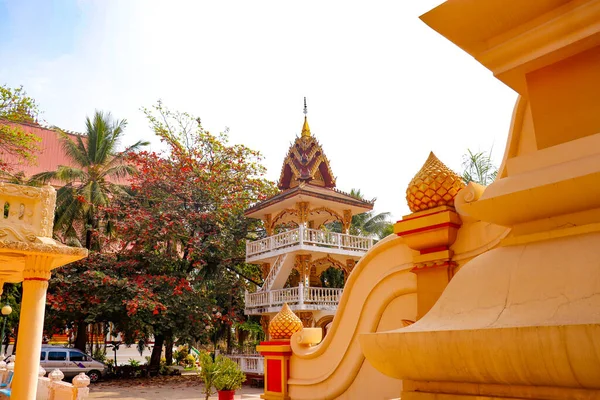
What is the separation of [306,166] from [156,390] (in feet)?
35.9

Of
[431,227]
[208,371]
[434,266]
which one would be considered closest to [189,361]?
[208,371]

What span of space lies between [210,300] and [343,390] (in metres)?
16.4

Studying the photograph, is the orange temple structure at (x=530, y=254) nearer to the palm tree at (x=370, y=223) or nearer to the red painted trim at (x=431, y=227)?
the red painted trim at (x=431, y=227)

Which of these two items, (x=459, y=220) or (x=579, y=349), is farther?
(x=459, y=220)

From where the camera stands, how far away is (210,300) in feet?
67.6

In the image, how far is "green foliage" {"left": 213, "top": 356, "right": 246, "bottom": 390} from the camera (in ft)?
35.1

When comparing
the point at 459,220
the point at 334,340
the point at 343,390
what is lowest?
the point at 343,390

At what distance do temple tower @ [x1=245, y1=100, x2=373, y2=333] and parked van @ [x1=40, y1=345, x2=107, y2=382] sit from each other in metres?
6.37

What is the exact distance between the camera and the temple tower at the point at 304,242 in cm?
1908

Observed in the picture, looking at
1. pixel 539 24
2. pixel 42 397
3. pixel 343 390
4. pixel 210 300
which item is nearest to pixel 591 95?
pixel 539 24

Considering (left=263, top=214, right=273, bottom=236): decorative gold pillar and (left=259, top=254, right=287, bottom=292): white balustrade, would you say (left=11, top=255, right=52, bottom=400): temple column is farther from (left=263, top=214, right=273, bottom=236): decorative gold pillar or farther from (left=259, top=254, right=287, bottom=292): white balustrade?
(left=263, top=214, right=273, bottom=236): decorative gold pillar

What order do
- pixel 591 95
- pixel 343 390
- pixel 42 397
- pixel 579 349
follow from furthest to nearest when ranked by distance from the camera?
pixel 42 397 → pixel 343 390 → pixel 591 95 → pixel 579 349

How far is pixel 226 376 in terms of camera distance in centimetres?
1084

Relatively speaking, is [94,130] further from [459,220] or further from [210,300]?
[459,220]
